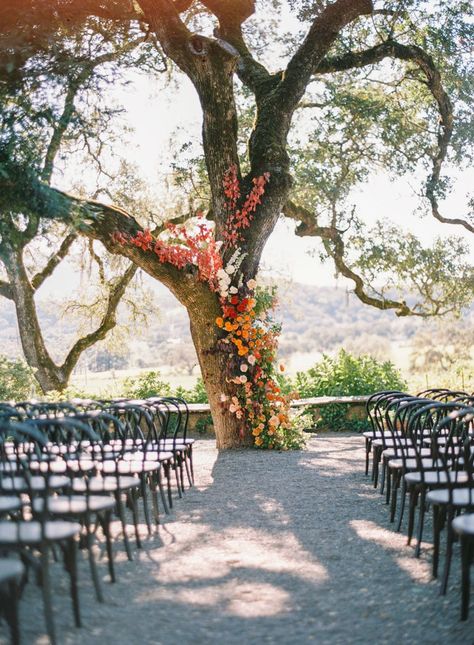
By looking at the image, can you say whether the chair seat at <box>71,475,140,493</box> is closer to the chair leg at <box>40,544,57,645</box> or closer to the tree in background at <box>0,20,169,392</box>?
the chair leg at <box>40,544,57,645</box>

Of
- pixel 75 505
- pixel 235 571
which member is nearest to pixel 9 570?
pixel 75 505

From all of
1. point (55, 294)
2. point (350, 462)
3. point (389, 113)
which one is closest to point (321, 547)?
point (350, 462)

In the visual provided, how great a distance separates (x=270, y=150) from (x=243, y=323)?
2.39m

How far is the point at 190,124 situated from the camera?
54.8ft

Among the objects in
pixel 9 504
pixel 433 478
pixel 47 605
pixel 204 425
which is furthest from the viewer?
pixel 204 425

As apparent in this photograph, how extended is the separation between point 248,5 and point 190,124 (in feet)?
17.1

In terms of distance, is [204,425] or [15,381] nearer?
[15,381]

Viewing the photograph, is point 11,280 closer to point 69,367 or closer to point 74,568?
point 69,367

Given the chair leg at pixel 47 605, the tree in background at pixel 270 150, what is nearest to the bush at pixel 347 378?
the tree in background at pixel 270 150

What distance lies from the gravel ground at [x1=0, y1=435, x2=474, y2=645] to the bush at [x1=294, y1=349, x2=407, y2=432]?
7.06 metres

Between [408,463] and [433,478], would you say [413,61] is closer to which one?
[408,463]

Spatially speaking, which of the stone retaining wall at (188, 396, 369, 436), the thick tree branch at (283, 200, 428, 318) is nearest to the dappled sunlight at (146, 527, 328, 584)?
the stone retaining wall at (188, 396, 369, 436)

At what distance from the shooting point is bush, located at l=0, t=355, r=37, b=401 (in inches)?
475

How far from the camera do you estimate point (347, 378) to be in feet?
47.8
